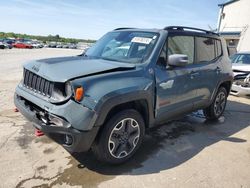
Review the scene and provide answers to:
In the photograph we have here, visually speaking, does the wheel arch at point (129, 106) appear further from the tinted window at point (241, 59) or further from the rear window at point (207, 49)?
the tinted window at point (241, 59)

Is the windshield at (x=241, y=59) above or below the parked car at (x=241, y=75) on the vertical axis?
above

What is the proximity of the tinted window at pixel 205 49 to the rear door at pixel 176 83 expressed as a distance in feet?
0.62

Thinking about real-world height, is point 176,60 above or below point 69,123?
above

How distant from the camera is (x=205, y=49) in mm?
4719

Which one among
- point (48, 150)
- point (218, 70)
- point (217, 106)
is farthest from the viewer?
point (217, 106)

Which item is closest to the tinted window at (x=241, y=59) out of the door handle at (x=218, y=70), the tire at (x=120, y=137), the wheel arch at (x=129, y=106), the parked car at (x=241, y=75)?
the parked car at (x=241, y=75)

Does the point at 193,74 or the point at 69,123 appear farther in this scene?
the point at 193,74

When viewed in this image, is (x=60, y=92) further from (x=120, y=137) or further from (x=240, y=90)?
(x=240, y=90)

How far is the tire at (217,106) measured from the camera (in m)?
5.35

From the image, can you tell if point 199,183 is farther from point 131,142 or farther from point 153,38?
point 153,38

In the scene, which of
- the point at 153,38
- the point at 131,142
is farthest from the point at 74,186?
the point at 153,38

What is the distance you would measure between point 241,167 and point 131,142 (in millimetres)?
1686

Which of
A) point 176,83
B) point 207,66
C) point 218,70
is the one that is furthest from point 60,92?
point 218,70

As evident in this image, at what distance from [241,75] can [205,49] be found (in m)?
4.67
